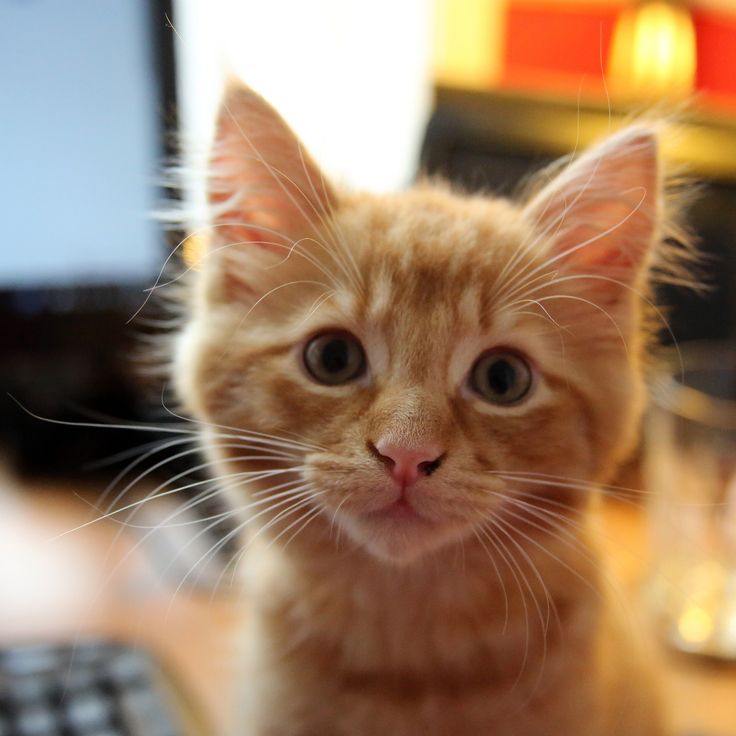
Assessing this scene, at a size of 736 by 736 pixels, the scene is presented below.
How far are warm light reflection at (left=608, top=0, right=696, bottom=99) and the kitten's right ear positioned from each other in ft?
6.99

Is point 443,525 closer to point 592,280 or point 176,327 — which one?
point 592,280

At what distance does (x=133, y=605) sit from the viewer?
3.59 feet

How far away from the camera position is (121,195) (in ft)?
4.29

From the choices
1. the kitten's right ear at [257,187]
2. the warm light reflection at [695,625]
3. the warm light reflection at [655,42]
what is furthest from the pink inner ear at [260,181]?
the warm light reflection at [655,42]

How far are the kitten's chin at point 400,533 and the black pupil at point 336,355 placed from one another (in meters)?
0.13

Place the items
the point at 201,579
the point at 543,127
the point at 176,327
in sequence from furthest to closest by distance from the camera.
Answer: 1. the point at 543,127
2. the point at 201,579
3. the point at 176,327

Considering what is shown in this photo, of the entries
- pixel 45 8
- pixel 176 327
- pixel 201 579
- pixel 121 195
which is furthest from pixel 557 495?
pixel 45 8

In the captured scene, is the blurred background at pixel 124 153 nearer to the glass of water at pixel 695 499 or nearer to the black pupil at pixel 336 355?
the glass of water at pixel 695 499

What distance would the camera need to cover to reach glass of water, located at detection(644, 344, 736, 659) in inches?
40.0

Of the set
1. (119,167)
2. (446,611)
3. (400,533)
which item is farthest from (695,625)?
(119,167)

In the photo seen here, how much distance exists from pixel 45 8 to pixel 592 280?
903 millimetres

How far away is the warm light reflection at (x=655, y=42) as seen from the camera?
264 centimetres

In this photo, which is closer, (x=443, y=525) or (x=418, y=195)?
(x=443, y=525)

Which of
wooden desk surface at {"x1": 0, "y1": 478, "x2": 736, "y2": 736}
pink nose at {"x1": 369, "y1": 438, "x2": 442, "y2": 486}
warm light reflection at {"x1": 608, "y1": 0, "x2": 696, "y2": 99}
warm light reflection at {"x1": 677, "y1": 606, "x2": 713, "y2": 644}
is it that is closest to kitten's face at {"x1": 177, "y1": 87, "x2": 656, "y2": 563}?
pink nose at {"x1": 369, "y1": 438, "x2": 442, "y2": 486}
